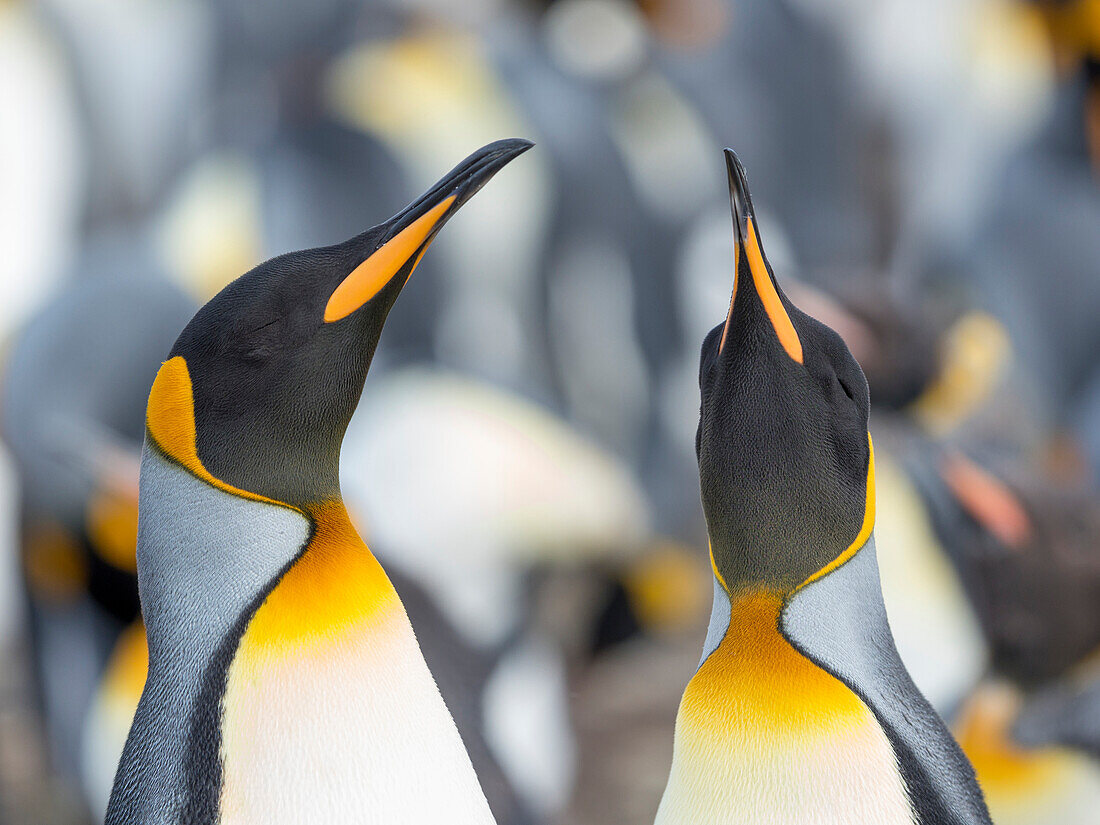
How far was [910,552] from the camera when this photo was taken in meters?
1.57

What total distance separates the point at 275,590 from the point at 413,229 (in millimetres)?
244

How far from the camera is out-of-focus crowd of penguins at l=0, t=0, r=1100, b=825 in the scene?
1542 mm

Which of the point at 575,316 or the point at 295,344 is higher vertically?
the point at 295,344

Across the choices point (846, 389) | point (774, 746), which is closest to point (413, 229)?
point (846, 389)

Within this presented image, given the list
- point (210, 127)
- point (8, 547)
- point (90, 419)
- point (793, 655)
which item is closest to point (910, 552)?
point (793, 655)

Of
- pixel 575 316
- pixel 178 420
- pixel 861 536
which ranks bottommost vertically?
pixel 575 316

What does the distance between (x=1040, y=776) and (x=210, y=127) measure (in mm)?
A: 2498

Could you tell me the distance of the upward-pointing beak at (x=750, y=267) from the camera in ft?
2.62

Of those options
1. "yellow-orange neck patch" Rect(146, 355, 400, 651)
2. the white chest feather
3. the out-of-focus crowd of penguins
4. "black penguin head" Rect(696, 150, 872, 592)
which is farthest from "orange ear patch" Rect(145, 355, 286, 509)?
→ the out-of-focus crowd of penguins

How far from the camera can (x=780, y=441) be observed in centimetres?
85

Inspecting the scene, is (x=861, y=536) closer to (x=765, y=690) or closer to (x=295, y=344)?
(x=765, y=690)

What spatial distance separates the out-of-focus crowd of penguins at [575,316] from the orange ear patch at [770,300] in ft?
1.58

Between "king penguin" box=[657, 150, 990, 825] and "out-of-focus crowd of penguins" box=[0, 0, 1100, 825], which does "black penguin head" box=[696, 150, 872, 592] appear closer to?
"king penguin" box=[657, 150, 990, 825]

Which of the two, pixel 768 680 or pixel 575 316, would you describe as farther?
pixel 575 316
